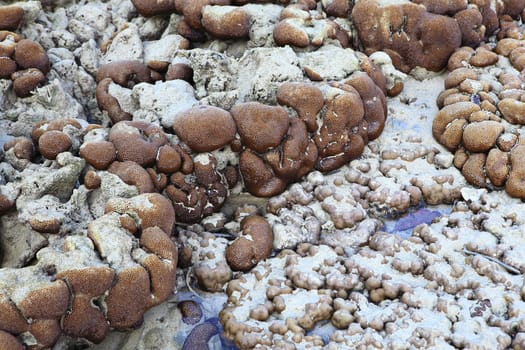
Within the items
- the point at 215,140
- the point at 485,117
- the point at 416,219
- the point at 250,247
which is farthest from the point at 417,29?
the point at 250,247

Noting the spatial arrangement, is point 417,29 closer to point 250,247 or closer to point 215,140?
point 215,140

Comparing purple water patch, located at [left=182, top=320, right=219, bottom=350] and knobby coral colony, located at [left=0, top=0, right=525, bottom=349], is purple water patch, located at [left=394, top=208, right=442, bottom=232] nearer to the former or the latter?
knobby coral colony, located at [left=0, top=0, right=525, bottom=349]

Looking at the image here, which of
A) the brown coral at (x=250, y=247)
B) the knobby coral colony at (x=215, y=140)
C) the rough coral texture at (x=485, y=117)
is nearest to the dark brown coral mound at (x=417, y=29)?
the knobby coral colony at (x=215, y=140)

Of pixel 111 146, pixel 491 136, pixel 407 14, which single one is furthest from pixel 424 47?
pixel 111 146

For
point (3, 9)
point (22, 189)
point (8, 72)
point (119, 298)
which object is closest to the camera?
point (119, 298)

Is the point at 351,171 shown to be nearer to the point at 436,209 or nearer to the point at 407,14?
the point at 436,209

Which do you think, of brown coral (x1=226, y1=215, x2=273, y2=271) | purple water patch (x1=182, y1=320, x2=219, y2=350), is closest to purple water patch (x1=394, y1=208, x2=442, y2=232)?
brown coral (x1=226, y1=215, x2=273, y2=271)
